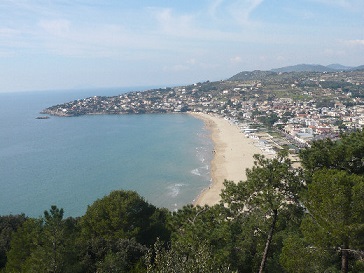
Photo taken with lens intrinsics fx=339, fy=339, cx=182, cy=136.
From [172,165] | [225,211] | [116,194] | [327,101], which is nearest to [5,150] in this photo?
[172,165]

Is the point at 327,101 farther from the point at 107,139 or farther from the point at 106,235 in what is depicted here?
the point at 106,235

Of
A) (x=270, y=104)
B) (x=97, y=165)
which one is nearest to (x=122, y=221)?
(x=97, y=165)

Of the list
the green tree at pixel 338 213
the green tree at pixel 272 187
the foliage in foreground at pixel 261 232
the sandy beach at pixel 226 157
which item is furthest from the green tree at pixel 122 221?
the sandy beach at pixel 226 157

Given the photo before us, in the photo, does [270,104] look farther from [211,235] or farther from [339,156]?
[211,235]

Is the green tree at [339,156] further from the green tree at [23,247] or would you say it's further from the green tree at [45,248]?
the green tree at [23,247]

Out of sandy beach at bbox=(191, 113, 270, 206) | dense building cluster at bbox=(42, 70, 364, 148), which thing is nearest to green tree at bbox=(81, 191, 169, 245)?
sandy beach at bbox=(191, 113, 270, 206)

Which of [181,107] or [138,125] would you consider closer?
[138,125]
